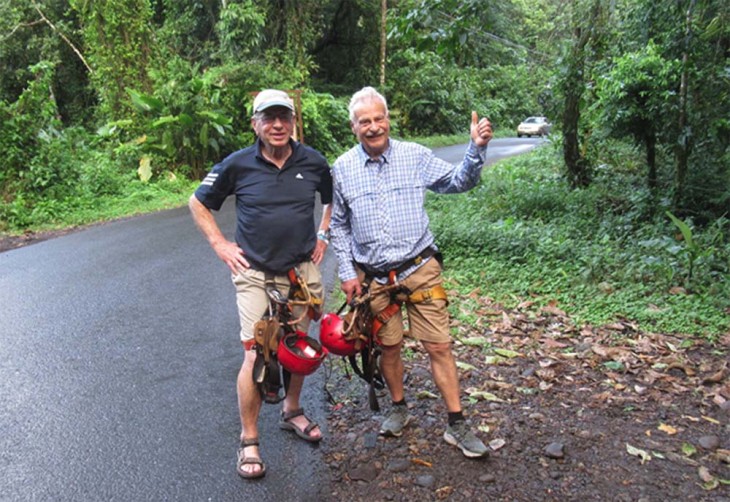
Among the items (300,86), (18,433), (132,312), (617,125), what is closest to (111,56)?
(300,86)

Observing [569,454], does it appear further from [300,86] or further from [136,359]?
[300,86]

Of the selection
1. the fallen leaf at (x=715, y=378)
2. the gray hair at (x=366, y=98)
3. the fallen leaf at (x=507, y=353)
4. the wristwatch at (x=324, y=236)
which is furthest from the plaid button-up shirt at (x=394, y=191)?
the fallen leaf at (x=715, y=378)

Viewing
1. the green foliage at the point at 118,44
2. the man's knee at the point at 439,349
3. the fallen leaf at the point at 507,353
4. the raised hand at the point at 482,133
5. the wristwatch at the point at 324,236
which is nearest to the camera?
the raised hand at the point at 482,133

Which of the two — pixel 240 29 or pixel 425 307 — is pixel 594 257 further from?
pixel 240 29

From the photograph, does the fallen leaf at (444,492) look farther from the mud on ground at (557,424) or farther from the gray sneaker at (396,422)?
the gray sneaker at (396,422)

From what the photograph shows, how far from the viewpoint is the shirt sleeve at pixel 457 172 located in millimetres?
3221

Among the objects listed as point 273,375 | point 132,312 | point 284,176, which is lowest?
point 132,312

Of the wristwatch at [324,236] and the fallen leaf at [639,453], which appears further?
the wristwatch at [324,236]

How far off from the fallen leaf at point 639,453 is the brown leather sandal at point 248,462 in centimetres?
204

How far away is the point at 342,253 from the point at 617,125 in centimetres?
640

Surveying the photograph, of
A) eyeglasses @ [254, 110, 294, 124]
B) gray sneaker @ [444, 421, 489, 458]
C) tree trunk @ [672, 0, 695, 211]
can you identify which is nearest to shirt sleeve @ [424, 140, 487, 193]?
eyeglasses @ [254, 110, 294, 124]

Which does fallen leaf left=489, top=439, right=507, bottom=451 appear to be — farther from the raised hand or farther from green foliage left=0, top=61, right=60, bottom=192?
green foliage left=0, top=61, right=60, bottom=192

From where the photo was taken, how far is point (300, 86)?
866 inches

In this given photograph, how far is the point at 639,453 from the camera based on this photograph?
10.6ft
